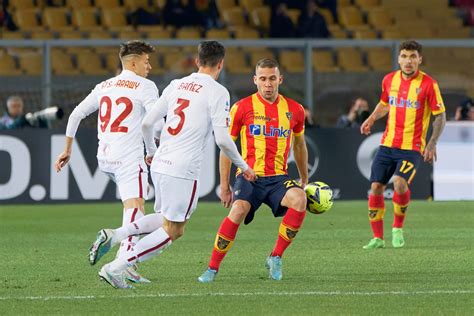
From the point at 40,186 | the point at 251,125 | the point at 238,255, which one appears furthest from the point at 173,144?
the point at 40,186

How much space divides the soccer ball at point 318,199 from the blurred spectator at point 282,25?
13579mm

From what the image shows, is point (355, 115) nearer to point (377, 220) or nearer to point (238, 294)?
point (377, 220)

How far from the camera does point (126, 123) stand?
1041 centimetres

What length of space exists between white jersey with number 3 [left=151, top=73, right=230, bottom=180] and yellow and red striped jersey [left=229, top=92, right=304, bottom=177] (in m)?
1.01

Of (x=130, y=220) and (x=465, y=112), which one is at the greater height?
(x=130, y=220)

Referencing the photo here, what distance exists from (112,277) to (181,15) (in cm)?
1526

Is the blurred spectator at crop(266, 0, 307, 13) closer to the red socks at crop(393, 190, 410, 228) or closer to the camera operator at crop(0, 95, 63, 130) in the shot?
the camera operator at crop(0, 95, 63, 130)

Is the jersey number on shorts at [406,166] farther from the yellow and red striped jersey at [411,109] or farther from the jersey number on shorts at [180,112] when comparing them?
the jersey number on shorts at [180,112]

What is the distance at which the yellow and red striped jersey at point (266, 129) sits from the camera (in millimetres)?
10383

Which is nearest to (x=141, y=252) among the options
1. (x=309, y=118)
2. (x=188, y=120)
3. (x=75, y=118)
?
(x=188, y=120)

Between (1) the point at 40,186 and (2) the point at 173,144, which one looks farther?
(1) the point at 40,186

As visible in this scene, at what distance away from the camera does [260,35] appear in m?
24.5

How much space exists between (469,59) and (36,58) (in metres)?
6.74

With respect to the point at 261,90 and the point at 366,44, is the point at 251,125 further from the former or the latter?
the point at 366,44
